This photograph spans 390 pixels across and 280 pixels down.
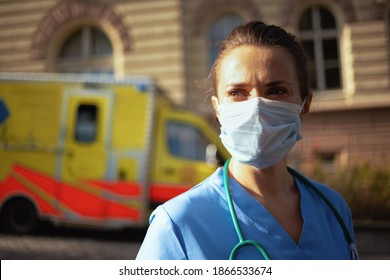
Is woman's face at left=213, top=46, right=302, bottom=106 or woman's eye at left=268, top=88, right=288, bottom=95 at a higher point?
woman's face at left=213, top=46, right=302, bottom=106

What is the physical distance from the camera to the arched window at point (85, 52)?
2.53 m

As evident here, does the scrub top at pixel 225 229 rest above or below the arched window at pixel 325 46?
below

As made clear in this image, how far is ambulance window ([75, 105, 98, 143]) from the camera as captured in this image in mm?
3205

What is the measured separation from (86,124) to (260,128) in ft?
8.61

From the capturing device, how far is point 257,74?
2.65ft

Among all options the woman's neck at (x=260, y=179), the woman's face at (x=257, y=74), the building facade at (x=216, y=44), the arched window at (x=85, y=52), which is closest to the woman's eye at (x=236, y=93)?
the woman's face at (x=257, y=74)

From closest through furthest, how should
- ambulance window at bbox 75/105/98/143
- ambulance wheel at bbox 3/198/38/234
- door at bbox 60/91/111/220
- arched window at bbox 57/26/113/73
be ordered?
ambulance wheel at bbox 3/198/38/234 → arched window at bbox 57/26/113/73 → door at bbox 60/91/111/220 → ambulance window at bbox 75/105/98/143

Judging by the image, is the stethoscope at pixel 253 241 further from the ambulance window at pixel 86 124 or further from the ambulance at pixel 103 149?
the ambulance window at pixel 86 124

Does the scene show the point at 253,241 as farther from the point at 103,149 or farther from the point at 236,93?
the point at 103,149

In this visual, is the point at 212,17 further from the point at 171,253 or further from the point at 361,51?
the point at 171,253

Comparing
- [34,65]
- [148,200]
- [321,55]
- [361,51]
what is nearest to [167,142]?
[148,200]

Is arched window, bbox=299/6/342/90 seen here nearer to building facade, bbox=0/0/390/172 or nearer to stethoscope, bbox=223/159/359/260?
building facade, bbox=0/0/390/172

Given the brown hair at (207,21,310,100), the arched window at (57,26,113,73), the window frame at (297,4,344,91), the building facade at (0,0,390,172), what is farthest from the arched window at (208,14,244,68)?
the brown hair at (207,21,310,100)
